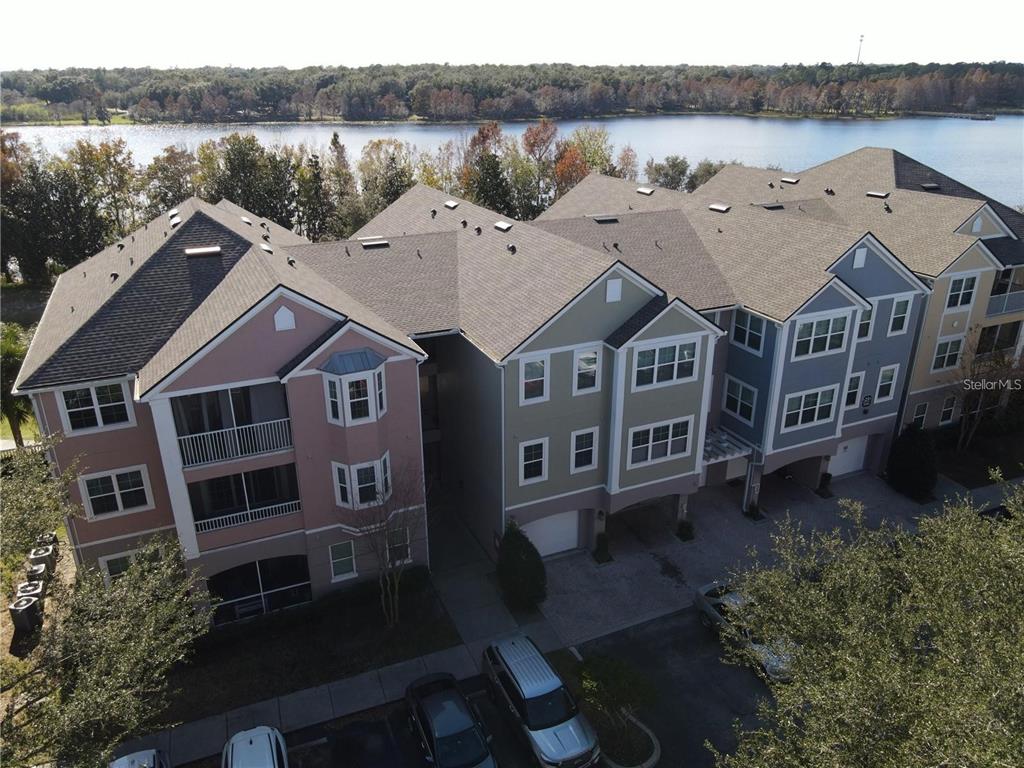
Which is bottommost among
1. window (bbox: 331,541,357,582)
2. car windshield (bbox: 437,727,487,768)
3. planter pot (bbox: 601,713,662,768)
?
planter pot (bbox: 601,713,662,768)

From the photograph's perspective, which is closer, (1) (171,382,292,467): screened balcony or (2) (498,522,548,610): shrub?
(1) (171,382,292,467): screened balcony

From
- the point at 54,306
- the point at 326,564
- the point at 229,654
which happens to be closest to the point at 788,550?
the point at 326,564

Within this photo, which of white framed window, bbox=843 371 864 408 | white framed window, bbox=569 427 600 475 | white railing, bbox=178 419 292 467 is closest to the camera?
white railing, bbox=178 419 292 467

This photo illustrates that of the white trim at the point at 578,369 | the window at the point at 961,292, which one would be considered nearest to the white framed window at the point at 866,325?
the window at the point at 961,292

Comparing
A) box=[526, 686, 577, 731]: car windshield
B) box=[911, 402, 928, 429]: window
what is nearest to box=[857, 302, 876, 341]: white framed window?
box=[911, 402, 928, 429]: window

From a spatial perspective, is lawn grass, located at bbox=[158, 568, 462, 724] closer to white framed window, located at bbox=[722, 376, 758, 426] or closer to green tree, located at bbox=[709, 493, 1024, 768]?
green tree, located at bbox=[709, 493, 1024, 768]
